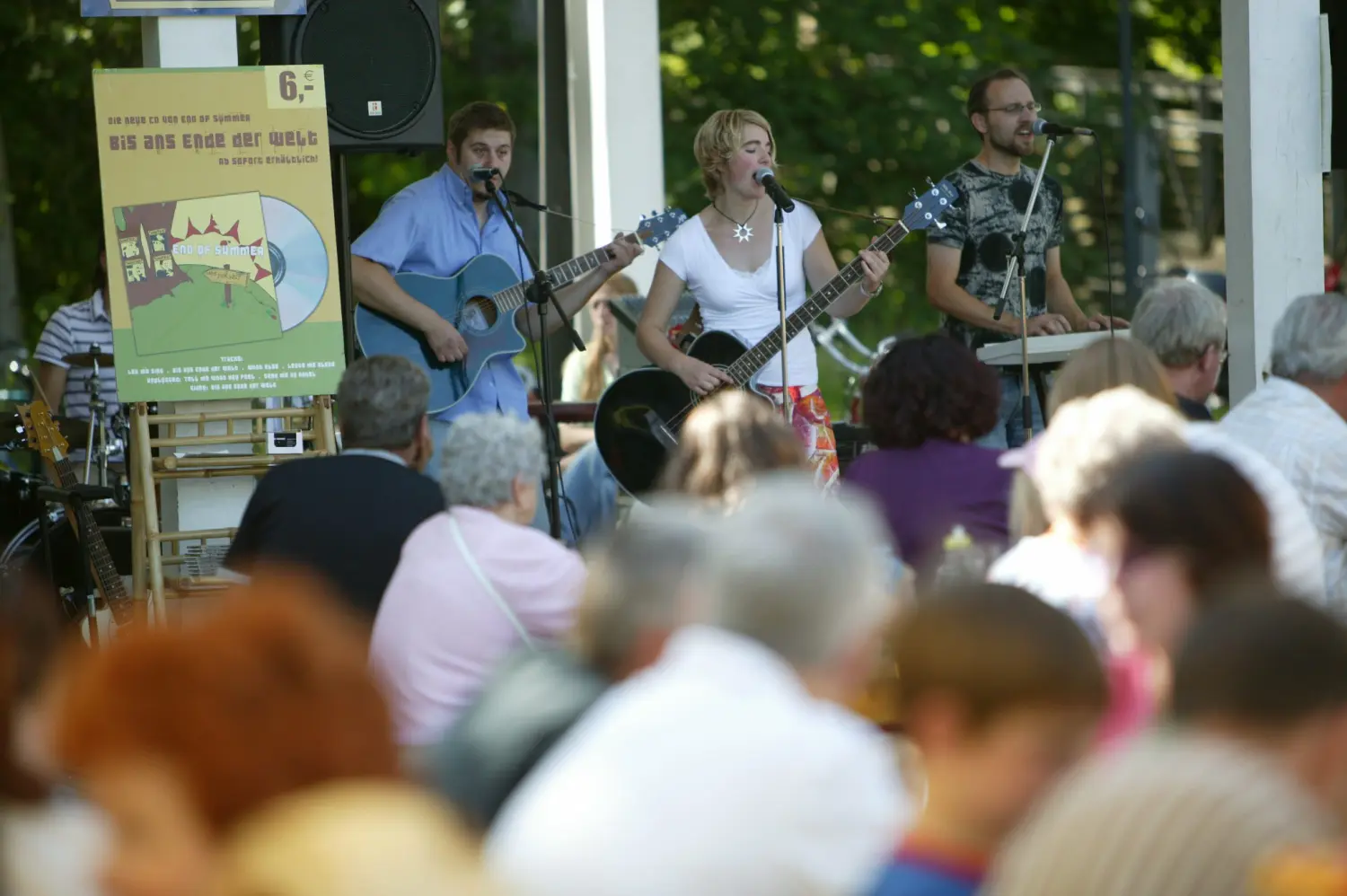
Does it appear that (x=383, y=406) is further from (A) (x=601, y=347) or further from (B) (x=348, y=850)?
(A) (x=601, y=347)

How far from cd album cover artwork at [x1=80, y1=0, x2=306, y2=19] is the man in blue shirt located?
609 millimetres

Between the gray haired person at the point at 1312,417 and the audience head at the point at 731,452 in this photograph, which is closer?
the audience head at the point at 731,452

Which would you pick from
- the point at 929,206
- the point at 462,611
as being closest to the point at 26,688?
the point at 462,611

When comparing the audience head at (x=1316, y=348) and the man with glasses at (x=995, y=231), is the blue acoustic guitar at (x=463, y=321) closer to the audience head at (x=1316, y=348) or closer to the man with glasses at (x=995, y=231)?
the man with glasses at (x=995, y=231)

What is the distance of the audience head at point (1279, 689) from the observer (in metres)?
1.47

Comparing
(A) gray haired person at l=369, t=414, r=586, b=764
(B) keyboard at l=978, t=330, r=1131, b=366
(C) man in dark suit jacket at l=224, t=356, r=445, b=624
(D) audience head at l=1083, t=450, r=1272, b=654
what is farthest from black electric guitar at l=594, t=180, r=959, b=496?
(D) audience head at l=1083, t=450, r=1272, b=654

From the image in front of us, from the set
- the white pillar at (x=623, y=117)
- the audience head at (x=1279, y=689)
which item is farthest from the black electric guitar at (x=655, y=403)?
the audience head at (x=1279, y=689)

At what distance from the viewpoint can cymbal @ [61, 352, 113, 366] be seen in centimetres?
688

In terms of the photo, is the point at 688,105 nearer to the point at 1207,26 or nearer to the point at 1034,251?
the point at 1207,26

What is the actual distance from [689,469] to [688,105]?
9.44 m

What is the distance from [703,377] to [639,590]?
3.34 m

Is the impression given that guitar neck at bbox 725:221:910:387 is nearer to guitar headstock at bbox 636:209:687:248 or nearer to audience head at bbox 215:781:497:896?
guitar headstock at bbox 636:209:687:248

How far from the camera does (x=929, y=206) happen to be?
5.70m

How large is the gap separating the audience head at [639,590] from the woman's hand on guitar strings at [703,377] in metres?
3.23
